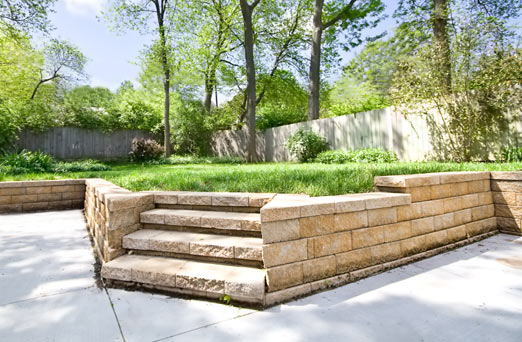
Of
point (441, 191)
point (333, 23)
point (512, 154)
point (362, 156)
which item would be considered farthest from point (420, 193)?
point (333, 23)

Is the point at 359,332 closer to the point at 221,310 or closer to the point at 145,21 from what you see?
the point at 221,310

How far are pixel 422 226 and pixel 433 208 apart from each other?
0.84 ft

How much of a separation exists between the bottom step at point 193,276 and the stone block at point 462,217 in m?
2.20

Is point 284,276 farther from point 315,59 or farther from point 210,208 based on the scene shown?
point 315,59

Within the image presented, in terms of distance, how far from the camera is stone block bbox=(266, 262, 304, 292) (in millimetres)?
1695

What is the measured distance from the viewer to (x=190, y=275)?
5.79 feet

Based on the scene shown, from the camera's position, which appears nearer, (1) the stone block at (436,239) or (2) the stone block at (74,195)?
(1) the stone block at (436,239)

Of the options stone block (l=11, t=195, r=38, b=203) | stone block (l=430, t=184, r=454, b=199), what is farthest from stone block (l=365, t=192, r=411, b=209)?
stone block (l=11, t=195, r=38, b=203)

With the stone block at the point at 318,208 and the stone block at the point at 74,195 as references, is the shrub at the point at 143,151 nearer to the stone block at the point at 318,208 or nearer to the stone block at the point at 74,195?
the stone block at the point at 74,195

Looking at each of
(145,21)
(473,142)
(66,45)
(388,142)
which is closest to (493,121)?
(473,142)

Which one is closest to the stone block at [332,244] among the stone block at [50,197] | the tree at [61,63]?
the stone block at [50,197]

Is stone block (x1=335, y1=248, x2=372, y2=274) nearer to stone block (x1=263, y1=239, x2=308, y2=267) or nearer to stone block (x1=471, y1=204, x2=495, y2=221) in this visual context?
stone block (x1=263, y1=239, x2=308, y2=267)

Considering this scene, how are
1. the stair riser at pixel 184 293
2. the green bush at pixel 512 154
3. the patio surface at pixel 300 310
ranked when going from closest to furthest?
the patio surface at pixel 300 310, the stair riser at pixel 184 293, the green bush at pixel 512 154

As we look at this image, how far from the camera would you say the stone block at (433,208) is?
8.04ft
